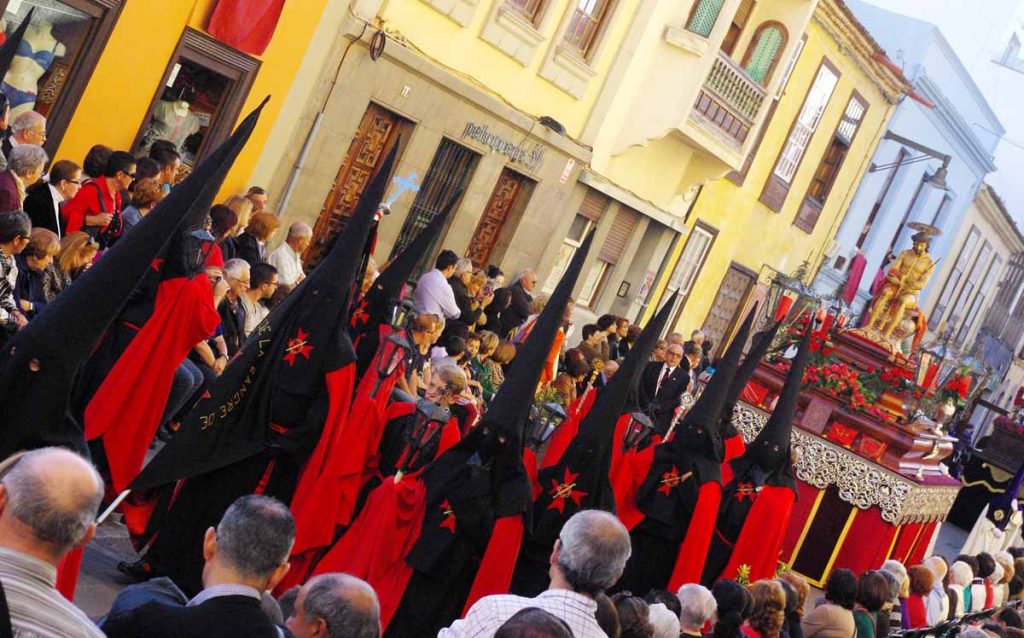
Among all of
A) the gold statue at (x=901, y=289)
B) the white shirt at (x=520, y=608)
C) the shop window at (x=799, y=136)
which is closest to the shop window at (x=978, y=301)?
the shop window at (x=799, y=136)

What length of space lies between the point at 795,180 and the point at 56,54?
2016 centimetres

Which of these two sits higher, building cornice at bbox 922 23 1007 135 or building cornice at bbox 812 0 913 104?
building cornice at bbox 922 23 1007 135

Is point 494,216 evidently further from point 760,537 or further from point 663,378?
point 760,537

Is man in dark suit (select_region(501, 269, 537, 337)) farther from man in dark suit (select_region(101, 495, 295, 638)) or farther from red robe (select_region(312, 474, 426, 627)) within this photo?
man in dark suit (select_region(101, 495, 295, 638))

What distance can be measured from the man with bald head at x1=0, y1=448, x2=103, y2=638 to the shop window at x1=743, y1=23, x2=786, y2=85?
2223 cm

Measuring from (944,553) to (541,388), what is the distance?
12.1 m

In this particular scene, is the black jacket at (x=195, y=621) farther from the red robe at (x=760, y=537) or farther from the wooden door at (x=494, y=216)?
the wooden door at (x=494, y=216)

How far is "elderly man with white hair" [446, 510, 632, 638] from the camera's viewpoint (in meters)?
5.48

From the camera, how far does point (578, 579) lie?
5.68m

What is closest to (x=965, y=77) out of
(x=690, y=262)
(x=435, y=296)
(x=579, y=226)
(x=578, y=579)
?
(x=690, y=262)

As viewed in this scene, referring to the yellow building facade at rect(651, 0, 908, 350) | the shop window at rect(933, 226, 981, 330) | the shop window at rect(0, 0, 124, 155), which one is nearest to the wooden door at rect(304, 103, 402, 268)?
the shop window at rect(0, 0, 124, 155)

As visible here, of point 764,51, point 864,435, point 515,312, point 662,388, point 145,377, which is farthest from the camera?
point 764,51

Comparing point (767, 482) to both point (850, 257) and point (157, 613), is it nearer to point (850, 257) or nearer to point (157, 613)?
point (157, 613)

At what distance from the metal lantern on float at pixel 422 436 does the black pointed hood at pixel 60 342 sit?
2398mm
